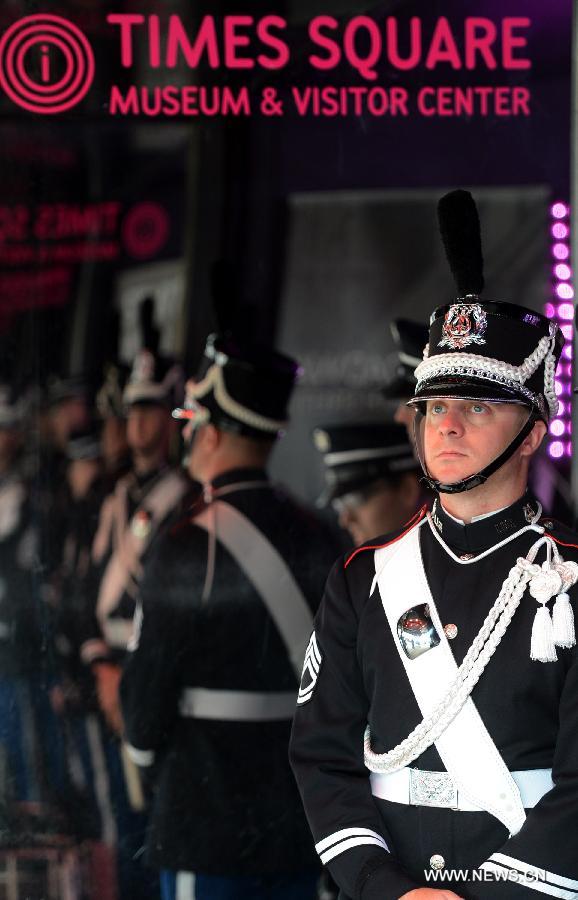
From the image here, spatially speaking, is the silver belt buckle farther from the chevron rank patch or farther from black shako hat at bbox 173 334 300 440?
black shako hat at bbox 173 334 300 440

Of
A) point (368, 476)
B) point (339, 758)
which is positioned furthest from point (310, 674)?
point (368, 476)

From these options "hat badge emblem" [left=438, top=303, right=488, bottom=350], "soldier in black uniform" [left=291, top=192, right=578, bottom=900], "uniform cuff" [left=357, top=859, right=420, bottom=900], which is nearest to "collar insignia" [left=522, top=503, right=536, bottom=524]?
Result: "soldier in black uniform" [left=291, top=192, right=578, bottom=900]

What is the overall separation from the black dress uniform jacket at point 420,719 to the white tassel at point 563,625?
0.02 m

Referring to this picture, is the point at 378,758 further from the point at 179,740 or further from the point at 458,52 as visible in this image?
the point at 458,52

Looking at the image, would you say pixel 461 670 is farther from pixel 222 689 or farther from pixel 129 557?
pixel 129 557

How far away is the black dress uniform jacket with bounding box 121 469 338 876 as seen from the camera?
4.00 metres

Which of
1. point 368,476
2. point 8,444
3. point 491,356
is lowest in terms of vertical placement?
point 368,476

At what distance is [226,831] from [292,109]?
203 cm

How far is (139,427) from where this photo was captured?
4.14m

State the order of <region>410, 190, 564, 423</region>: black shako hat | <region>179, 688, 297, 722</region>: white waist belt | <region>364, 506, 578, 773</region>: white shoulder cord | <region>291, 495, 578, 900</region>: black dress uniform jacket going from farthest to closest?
<region>179, 688, 297, 722</region>: white waist belt, <region>410, 190, 564, 423</region>: black shako hat, <region>364, 506, 578, 773</region>: white shoulder cord, <region>291, 495, 578, 900</region>: black dress uniform jacket

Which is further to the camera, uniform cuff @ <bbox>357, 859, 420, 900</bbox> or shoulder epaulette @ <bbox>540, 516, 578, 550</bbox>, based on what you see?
shoulder epaulette @ <bbox>540, 516, 578, 550</bbox>

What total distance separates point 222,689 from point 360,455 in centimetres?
76

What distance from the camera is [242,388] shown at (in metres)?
4.04

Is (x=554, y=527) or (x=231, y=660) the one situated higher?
(x=554, y=527)
